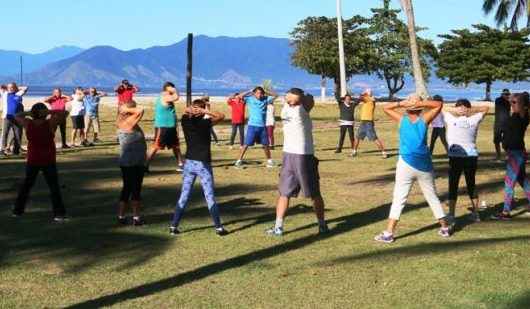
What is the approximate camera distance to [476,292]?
244 inches

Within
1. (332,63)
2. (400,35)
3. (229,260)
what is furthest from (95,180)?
→ (400,35)

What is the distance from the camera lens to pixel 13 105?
1656 centimetres

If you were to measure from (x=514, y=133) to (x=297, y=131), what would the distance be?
10.1ft

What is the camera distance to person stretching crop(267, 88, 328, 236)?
8.15 m

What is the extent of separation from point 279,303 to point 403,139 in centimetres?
280

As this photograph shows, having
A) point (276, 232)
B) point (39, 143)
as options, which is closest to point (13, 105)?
point (39, 143)

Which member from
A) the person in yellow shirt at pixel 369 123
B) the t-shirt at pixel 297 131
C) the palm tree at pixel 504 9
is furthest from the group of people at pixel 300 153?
the palm tree at pixel 504 9

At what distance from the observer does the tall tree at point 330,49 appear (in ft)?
221

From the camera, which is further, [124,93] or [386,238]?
[124,93]

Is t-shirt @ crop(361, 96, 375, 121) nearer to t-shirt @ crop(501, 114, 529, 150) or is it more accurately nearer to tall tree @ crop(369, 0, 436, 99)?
t-shirt @ crop(501, 114, 529, 150)

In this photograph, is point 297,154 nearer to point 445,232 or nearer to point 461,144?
point 445,232

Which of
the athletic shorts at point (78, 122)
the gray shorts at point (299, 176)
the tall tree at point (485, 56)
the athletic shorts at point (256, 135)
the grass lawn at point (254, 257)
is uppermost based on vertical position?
the tall tree at point (485, 56)

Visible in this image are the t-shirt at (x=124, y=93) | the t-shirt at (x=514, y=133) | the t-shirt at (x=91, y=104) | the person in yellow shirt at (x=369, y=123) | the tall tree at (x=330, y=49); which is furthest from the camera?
the tall tree at (x=330, y=49)

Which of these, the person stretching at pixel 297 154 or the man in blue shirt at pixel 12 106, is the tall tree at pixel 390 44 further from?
the person stretching at pixel 297 154
